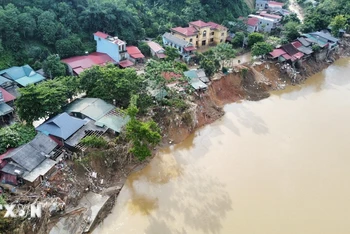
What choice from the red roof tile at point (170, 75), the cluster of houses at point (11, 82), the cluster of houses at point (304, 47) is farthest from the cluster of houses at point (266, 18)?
the cluster of houses at point (11, 82)

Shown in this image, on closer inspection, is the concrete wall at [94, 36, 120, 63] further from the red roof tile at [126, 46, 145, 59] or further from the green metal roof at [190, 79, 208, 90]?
the green metal roof at [190, 79, 208, 90]

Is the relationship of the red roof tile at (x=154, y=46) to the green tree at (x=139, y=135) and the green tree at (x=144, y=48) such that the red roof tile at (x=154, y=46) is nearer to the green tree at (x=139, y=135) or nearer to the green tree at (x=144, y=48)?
the green tree at (x=144, y=48)

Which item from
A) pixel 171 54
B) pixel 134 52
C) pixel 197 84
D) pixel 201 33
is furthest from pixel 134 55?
pixel 201 33

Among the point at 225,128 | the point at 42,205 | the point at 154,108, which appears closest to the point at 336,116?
the point at 225,128

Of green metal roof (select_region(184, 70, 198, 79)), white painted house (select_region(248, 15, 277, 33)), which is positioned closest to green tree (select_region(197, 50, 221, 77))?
green metal roof (select_region(184, 70, 198, 79))

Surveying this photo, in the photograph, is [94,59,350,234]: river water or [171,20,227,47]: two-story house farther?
[171,20,227,47]: two-story house

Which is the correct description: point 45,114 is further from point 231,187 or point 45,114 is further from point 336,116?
point 336,116

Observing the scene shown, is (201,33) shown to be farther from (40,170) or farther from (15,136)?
(40,170)
